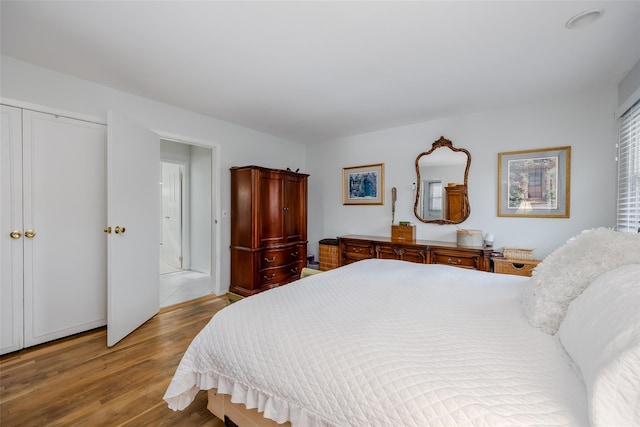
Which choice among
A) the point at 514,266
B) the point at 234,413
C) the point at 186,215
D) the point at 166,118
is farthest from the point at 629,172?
the point at 186,215

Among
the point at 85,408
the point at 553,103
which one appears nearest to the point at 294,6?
the point at 85,408

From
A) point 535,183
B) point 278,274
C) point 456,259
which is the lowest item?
point 278,274

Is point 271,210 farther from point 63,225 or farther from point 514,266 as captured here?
point 514,266

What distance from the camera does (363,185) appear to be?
416 cm

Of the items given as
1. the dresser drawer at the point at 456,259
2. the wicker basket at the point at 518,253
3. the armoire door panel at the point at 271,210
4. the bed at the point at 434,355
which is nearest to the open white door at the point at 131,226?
the armoire door panel at the point at 271,210

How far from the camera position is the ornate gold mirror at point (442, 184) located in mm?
3314

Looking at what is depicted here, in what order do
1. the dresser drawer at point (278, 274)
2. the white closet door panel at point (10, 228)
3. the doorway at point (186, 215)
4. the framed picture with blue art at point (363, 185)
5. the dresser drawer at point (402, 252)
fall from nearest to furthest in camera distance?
the white closet door panel at point (10, 228), the dresser drawer at point (402, 252), the dresser drawer at point (278, 274), the framed picture with blue art at point (363, 185), the doorway at point (186, 215)

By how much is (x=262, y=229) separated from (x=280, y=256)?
0.49 m

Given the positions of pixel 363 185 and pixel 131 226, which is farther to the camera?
pixel 363 185

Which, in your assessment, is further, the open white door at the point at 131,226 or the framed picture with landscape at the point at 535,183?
the framed picture with landscape at the point at 535,183

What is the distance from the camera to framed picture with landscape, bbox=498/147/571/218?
2.77 m

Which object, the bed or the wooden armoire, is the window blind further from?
the wooden armoire

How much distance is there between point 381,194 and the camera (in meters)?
3.97

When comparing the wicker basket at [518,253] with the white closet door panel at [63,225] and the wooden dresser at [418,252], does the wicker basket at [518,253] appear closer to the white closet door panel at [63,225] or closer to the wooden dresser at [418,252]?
the wooden dresser at [418,252]
